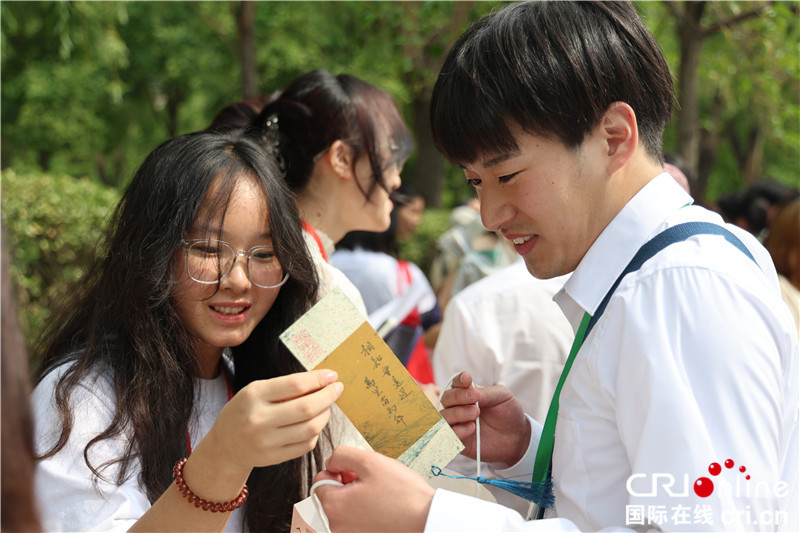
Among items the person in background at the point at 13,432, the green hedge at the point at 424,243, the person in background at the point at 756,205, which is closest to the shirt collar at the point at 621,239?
the person in background at the point at 13,432

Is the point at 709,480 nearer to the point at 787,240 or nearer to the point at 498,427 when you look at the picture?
the point at 498,427

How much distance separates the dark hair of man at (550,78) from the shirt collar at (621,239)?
139 millimetres

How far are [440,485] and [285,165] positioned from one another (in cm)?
155

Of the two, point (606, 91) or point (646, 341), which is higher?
point (606, 91)

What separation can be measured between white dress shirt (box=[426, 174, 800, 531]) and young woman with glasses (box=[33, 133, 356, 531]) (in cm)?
47

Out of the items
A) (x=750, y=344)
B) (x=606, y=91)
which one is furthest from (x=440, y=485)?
(x=606, y=91)

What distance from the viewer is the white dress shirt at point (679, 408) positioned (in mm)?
1184

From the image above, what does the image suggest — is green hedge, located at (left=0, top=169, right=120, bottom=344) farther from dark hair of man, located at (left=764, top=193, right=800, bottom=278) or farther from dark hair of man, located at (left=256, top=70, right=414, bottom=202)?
dark hair of man, located at (left=764, top=193, right=800, bottom=278)

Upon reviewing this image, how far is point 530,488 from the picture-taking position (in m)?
1.56

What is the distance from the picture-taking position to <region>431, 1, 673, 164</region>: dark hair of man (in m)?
1.48

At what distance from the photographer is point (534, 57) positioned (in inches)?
59.5

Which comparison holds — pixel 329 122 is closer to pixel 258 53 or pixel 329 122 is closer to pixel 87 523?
A: pixel 87 523

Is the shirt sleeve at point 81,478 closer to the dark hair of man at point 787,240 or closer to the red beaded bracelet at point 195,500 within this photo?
the red beaded bracelet at point 195,500
